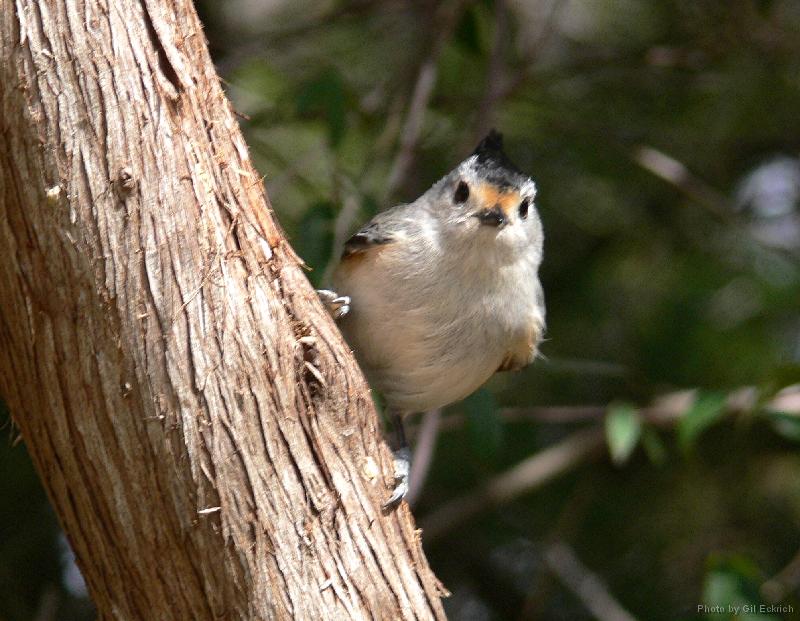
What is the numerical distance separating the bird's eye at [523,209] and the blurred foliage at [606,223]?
2.53 ft

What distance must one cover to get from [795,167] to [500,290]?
2591 millimetres

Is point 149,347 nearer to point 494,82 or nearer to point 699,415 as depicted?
point 699,415

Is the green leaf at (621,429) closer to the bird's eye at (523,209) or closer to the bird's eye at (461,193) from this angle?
the bird's eye at (523,209)

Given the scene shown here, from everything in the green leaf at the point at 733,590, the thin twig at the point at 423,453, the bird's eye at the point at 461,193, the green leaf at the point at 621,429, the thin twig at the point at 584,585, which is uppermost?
the bird's eye at the point at 461,193

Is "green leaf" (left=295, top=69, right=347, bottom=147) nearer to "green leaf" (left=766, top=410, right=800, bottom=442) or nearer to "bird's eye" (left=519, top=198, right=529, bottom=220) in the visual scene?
"bird's eye" (left=519, top=198, right=529, bottom=220)

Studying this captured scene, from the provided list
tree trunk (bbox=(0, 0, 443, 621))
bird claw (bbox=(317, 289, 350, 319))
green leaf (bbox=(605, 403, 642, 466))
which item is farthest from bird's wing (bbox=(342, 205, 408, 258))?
green leaf (bbox=(605, 403, 642, 466))

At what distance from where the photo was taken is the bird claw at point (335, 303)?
9.66 ft

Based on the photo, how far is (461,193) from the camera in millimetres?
3096

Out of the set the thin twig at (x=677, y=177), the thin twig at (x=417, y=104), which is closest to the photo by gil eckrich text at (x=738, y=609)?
the thin twig at (x=417, y=104)

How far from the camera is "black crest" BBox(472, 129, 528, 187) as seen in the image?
9.98 ft

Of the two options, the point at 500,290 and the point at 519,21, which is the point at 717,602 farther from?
the point at 519,21

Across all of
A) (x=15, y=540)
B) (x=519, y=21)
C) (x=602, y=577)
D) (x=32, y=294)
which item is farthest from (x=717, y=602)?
(x=519, y=21)

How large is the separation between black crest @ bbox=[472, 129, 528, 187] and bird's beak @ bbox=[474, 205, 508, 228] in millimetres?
99

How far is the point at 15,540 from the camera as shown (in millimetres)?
3709
